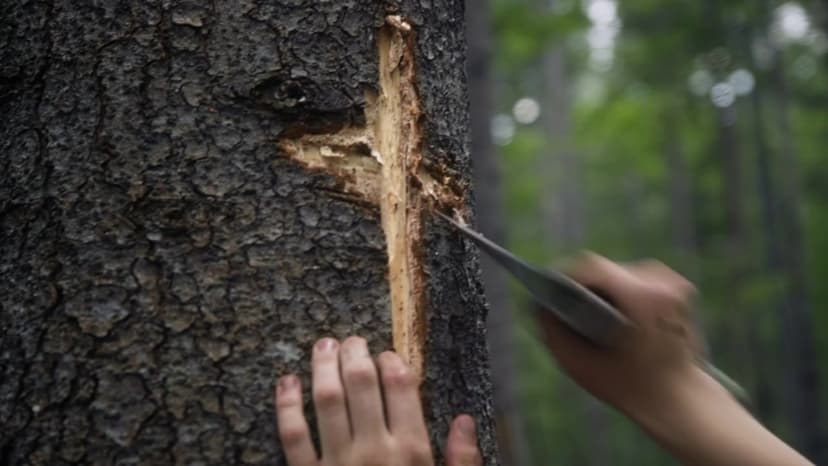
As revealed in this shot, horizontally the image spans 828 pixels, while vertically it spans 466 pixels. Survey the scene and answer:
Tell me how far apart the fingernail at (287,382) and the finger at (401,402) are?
0.52 feet

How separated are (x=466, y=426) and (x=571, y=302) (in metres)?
0.31

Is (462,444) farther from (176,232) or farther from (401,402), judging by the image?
(176,232)

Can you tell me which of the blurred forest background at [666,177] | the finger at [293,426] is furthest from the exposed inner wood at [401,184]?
the blurred forest background at [666,177]

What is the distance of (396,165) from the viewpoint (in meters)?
2.04

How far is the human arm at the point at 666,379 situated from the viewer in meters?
1.95

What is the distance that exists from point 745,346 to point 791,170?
3694 mm

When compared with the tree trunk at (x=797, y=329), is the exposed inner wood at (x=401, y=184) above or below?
above

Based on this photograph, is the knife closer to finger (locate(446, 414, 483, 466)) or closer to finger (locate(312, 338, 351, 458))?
finger (locate(446, 414, 483, 466))

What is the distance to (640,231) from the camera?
2930 cm

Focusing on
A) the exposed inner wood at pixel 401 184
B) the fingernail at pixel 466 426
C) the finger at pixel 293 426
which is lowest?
the fingernail at pixel 466 426

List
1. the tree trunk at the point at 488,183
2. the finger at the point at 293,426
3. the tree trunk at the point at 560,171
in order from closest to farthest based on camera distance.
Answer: the finger at the point at 293,426 → the tree trunk at the point at 488,183 → the tree trunk at the point at 560,171

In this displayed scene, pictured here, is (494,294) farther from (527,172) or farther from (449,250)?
A: (527,172)

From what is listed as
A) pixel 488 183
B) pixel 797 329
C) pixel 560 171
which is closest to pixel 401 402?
pixel 488 183

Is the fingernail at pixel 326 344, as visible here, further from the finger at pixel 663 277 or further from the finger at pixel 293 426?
the finger at pixel 663 277
